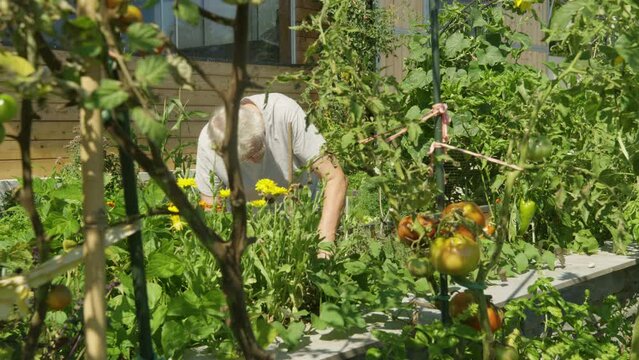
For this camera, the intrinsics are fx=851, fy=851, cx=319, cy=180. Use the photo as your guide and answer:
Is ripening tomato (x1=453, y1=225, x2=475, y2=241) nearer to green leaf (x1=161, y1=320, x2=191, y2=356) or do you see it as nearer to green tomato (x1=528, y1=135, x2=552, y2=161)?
green tomato (x1=528, y1=135, x2=552, y2=161)

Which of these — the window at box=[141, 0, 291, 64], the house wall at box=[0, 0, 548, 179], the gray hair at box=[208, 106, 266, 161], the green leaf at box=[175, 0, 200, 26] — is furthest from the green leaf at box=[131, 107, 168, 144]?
the window at box=[141, 0, 291, 64]

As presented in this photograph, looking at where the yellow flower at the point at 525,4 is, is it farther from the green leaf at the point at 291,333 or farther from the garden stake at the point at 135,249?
the garden stake at the point at 135,249

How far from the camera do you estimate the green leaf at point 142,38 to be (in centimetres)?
113

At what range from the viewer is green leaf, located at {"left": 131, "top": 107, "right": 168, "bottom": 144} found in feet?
3.61

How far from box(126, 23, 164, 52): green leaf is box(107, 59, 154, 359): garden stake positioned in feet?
1.15

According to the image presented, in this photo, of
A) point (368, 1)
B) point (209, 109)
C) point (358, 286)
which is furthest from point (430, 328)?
point (368, 1)

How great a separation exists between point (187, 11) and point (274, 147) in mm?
2690

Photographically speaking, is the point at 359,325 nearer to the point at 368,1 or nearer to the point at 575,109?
the point at 575,109

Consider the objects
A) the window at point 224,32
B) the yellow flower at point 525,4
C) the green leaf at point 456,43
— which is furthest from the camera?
the window at point 224,32

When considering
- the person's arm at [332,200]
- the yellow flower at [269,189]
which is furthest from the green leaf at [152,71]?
the person's arm at [332,200]

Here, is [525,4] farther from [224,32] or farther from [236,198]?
[224,32]

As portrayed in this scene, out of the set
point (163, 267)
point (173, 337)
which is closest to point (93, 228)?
point (173, 337)

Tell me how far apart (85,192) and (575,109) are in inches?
124

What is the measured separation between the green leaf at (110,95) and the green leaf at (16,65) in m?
0.11
